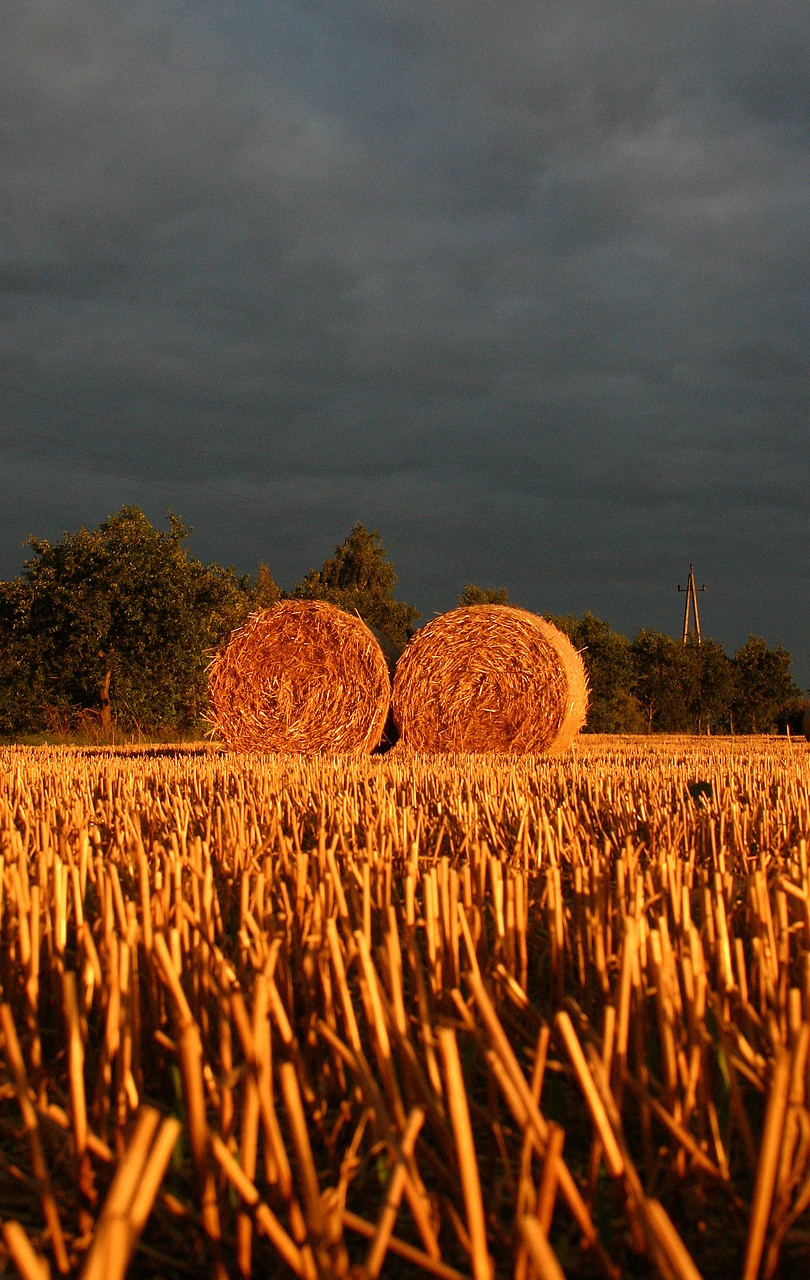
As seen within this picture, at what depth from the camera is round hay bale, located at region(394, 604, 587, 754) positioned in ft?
38.0

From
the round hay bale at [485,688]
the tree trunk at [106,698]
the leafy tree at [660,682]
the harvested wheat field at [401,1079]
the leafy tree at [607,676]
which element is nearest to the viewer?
the harvested wheat field at [401,1079]

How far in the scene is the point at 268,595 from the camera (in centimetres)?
4772

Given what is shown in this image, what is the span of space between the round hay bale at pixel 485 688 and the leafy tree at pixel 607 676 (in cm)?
1637

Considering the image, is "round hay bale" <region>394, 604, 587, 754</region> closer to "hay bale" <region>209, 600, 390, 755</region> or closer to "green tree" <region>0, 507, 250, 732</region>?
"hay bale" <region>209, 600, 390, 755</region>

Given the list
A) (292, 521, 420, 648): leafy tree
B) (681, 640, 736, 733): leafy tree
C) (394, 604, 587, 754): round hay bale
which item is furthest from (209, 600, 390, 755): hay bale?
(292, 521, 420, 648): leafy tree

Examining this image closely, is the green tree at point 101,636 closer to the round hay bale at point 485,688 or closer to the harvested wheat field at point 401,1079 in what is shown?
the round hay bale at point 485,688

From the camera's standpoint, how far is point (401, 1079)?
5.98 ft

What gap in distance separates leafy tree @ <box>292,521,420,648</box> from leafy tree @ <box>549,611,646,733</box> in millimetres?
14650

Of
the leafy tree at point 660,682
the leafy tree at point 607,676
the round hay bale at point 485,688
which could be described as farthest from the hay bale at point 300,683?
the leafy tree at point 660,682

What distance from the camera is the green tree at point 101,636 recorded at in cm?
1956

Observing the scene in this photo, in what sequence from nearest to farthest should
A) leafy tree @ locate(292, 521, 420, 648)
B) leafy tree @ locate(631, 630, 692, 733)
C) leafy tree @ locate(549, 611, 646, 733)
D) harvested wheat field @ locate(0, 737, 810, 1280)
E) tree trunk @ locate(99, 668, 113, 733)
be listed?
harvested wheat field @ locate(0, 737, 810, 1280)
tree trunk @ locate(99, 668, 113, 733)
leafy tree @ locate(549, 611, 646, 733)
leafy tree @ locate(631, 630, 692, 733)
leafy tree @ locate(292, 521, 420, 648)

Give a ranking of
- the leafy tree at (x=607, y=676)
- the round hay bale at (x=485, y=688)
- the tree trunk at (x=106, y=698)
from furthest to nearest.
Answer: the leafy tree at (x=607, y=676), the tree trunk at (x=106, y=698), the round hay bale at (x=485, y=688)

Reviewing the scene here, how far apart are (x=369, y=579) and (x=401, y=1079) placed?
4563 cm

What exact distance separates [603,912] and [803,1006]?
2.45 ft
